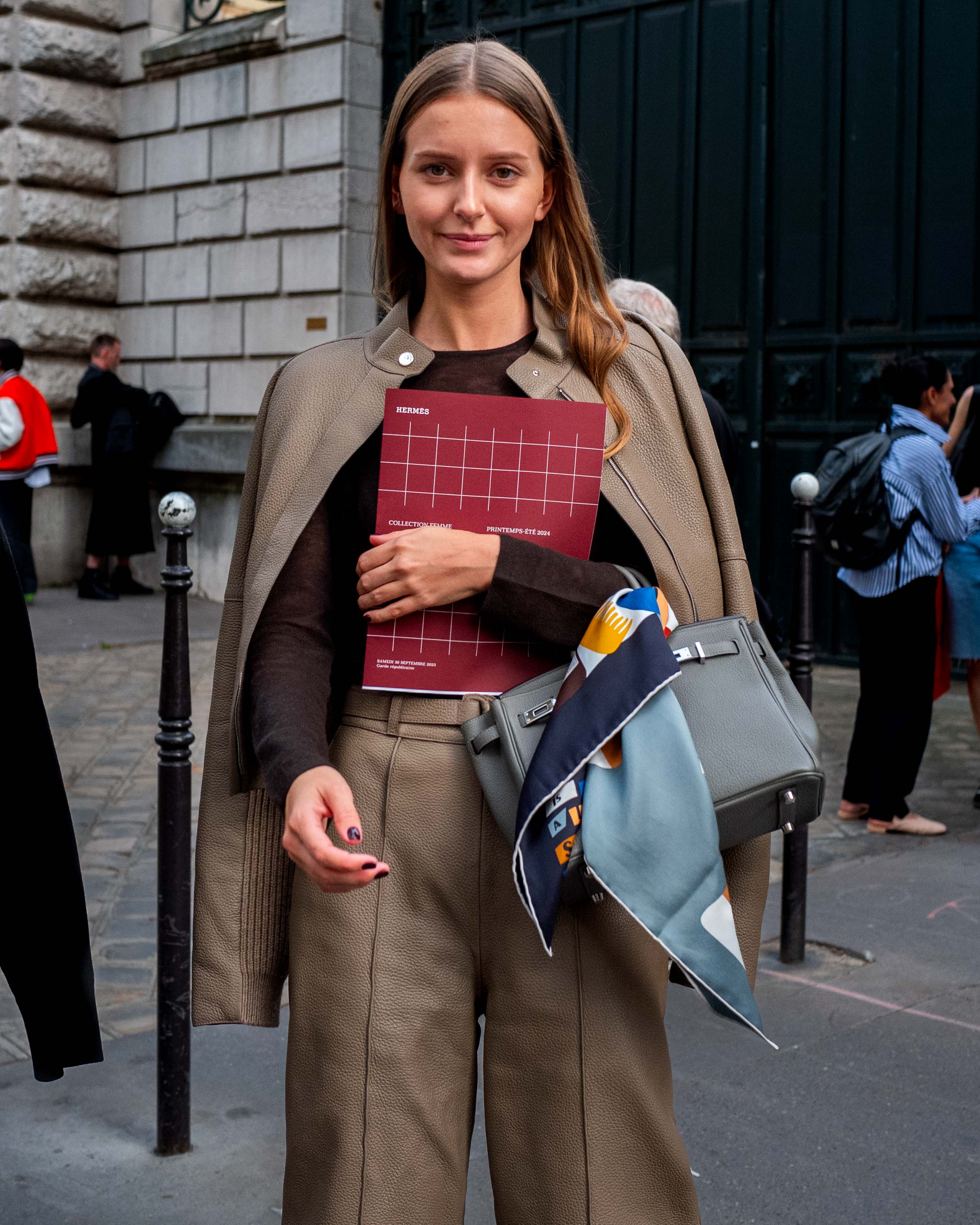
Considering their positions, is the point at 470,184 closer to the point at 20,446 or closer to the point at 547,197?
the point at 547,197

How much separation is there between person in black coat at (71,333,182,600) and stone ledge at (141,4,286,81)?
220cm

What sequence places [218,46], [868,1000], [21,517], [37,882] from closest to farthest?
[37,882], [868,1000], [21,517], [218,46]

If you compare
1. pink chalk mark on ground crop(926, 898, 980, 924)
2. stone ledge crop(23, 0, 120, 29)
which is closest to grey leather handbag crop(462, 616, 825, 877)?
pink chalk mark on ground crop(926, 898, 980, 924)

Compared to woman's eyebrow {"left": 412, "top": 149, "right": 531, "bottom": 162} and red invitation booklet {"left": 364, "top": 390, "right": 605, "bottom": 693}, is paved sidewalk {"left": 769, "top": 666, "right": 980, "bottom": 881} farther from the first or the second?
woman's eyebrow {"left": 412, "top": 149, "right": 531, "bottom": 162}

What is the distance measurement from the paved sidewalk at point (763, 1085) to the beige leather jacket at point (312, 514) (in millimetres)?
1165

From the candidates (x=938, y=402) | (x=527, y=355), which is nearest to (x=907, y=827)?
(x=938, y=402)

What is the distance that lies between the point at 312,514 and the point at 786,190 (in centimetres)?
772

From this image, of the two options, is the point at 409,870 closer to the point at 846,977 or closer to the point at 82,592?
the point at 846,977

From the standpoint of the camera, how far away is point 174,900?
3146mm

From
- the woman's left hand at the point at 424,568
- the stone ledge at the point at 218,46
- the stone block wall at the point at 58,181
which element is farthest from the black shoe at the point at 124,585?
the woman's left hand at the point at 424,568

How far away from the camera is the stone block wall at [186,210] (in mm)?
10891

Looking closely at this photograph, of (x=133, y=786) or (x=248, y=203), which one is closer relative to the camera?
(x=133, y=786)

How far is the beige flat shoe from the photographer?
5672mm

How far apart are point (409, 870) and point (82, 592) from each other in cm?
1084
